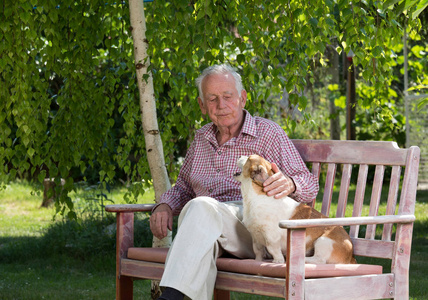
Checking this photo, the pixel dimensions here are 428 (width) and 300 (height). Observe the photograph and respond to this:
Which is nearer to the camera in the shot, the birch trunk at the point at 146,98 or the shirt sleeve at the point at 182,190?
the shirt sleeve at the point at 182,190

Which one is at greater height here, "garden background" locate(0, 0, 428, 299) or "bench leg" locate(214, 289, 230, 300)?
"garden background" locate(0, 0, 428, 299)

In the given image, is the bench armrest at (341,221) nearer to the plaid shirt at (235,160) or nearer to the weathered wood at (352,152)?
the weathered wood at (352,152)

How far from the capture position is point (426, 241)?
6367mm

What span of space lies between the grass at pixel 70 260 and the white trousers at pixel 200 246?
5.76ft

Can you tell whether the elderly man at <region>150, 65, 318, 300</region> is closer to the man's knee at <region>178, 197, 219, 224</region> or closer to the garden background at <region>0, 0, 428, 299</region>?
the man's knee at <region>178, 197, 219, 224</region>

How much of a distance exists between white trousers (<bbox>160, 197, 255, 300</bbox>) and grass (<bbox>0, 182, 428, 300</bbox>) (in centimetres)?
176

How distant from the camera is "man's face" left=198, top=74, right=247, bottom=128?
127 inches

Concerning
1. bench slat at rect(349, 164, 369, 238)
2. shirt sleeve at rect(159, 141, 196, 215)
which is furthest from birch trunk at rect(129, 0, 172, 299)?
bench slat at rect(349, 164, 369, 238)

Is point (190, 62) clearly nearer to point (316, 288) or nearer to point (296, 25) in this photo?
point (296, 25)

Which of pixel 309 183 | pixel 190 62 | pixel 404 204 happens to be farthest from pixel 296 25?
pixel 404 204

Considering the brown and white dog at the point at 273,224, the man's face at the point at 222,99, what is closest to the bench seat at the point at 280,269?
the brown and white dog at the point at 273,224

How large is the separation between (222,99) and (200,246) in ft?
2.80

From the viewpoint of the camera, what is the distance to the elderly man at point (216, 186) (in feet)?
8.63

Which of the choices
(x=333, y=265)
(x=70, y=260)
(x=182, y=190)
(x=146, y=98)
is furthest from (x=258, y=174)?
(x=70, y=260)
